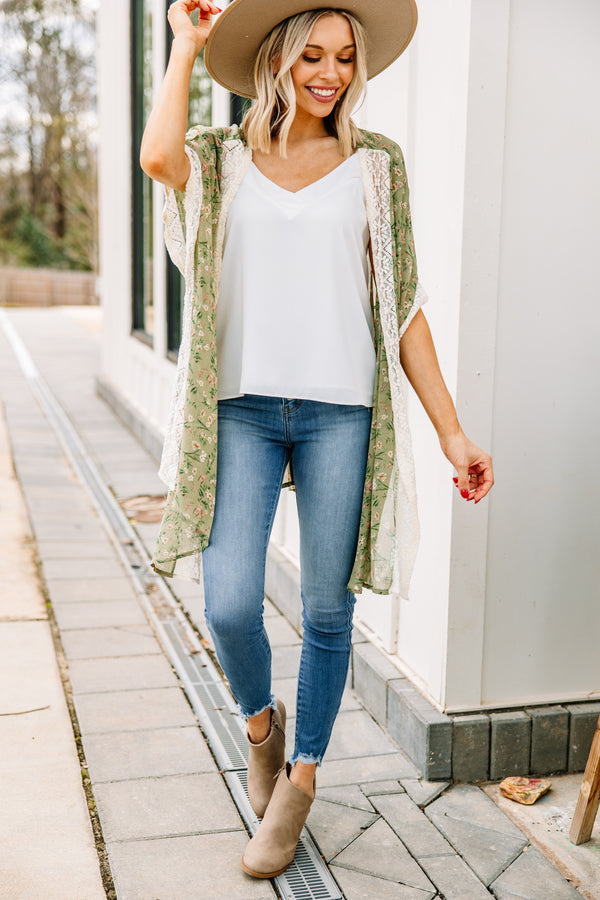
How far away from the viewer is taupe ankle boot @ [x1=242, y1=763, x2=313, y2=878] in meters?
2.28

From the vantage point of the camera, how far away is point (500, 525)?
274cm

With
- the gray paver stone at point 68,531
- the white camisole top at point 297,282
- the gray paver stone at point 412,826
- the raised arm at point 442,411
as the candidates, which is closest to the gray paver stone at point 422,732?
the gray paver stone at point 412,826

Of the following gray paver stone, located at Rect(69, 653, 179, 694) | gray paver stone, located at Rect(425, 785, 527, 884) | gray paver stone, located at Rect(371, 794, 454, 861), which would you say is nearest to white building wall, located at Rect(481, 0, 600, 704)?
gray paver stone, located at Rect(425, 785, 527, 884)

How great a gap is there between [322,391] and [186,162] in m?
0.53

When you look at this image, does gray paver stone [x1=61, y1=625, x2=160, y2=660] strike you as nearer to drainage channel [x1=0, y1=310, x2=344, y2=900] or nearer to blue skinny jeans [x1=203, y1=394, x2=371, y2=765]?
drainage channel [x1=0, y1=310, x2=344, y2=900]

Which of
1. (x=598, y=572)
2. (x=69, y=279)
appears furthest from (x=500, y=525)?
(x=69, y=279)

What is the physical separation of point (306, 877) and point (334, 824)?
245mm

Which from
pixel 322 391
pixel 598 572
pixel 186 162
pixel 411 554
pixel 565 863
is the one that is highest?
pixel 186 162

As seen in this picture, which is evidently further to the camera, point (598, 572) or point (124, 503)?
point (124, 503)

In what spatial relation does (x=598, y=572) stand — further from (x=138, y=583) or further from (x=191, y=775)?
(x=138, y=583)

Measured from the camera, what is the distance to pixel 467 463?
2.25 meters

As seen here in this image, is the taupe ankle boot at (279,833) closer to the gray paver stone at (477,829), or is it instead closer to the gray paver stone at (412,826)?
the gray paver stone at (412,826)

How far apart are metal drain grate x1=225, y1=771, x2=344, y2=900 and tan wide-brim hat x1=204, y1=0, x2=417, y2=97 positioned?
5.63ft

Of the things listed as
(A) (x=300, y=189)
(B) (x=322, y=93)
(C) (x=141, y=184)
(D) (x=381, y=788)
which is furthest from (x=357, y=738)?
(C) (x=141, y=184)
